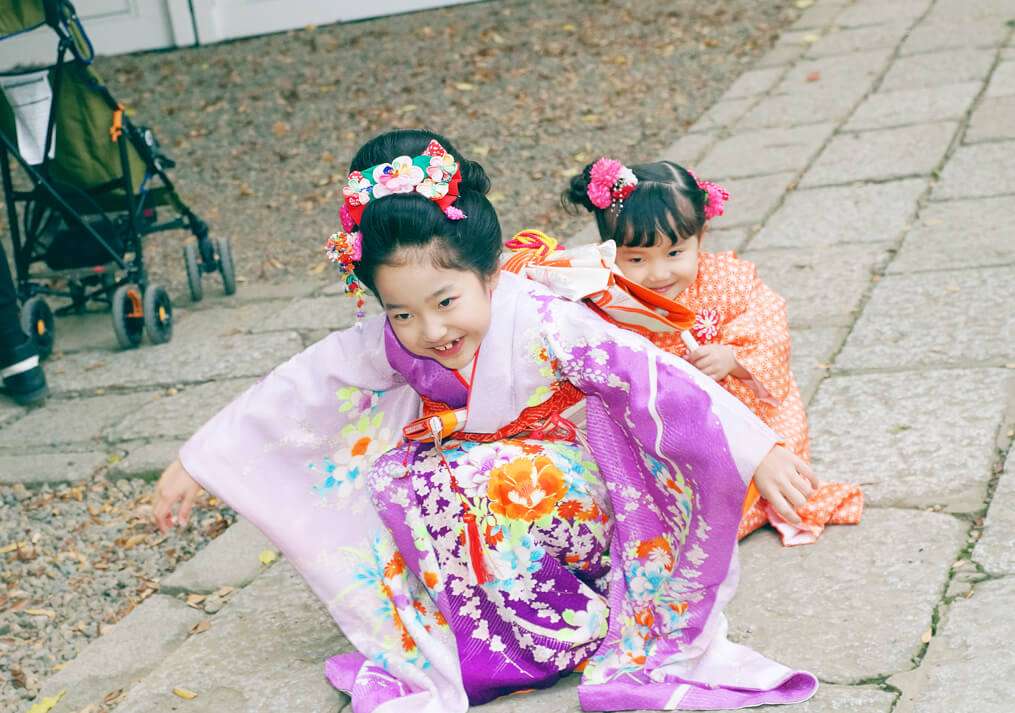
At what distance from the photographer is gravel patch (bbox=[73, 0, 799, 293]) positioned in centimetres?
566

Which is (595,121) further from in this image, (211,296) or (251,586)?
(251,586)

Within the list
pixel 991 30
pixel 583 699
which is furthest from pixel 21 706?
pixel 991 30

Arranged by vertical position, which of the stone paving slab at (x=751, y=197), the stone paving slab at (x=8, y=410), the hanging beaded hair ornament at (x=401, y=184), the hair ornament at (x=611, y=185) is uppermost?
the hanging beaded hair ornament at (x=401, y=184)

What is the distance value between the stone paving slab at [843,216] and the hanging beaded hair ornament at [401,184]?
233 cm

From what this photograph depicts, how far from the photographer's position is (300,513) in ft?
7.73

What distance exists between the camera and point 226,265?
15.9 ft

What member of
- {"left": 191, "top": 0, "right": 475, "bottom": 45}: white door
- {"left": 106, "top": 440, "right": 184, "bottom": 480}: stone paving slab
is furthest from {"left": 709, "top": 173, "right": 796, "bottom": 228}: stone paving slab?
{"left": 191, "top": 0, "right": 475, "bottom": 45}: white door

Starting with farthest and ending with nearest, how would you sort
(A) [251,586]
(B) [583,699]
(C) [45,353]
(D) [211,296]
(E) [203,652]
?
1. (D) [211,296]
2. (C) [45,353]
3. (A) [251,586]
4. (E) [203,652]
5. (B) [583,699]

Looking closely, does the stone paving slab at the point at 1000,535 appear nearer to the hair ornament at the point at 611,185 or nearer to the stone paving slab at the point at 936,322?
the stone paving slab at the point at 936,322

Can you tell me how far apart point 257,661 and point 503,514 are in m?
0.65

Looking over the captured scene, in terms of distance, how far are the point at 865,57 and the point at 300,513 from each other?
480 cm

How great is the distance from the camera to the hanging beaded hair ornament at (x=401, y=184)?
2098 mm

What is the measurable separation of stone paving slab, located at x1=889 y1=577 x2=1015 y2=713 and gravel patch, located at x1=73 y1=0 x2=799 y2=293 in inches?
118

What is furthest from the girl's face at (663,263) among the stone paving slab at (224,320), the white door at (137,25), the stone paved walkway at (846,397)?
the white door at (137,25)
